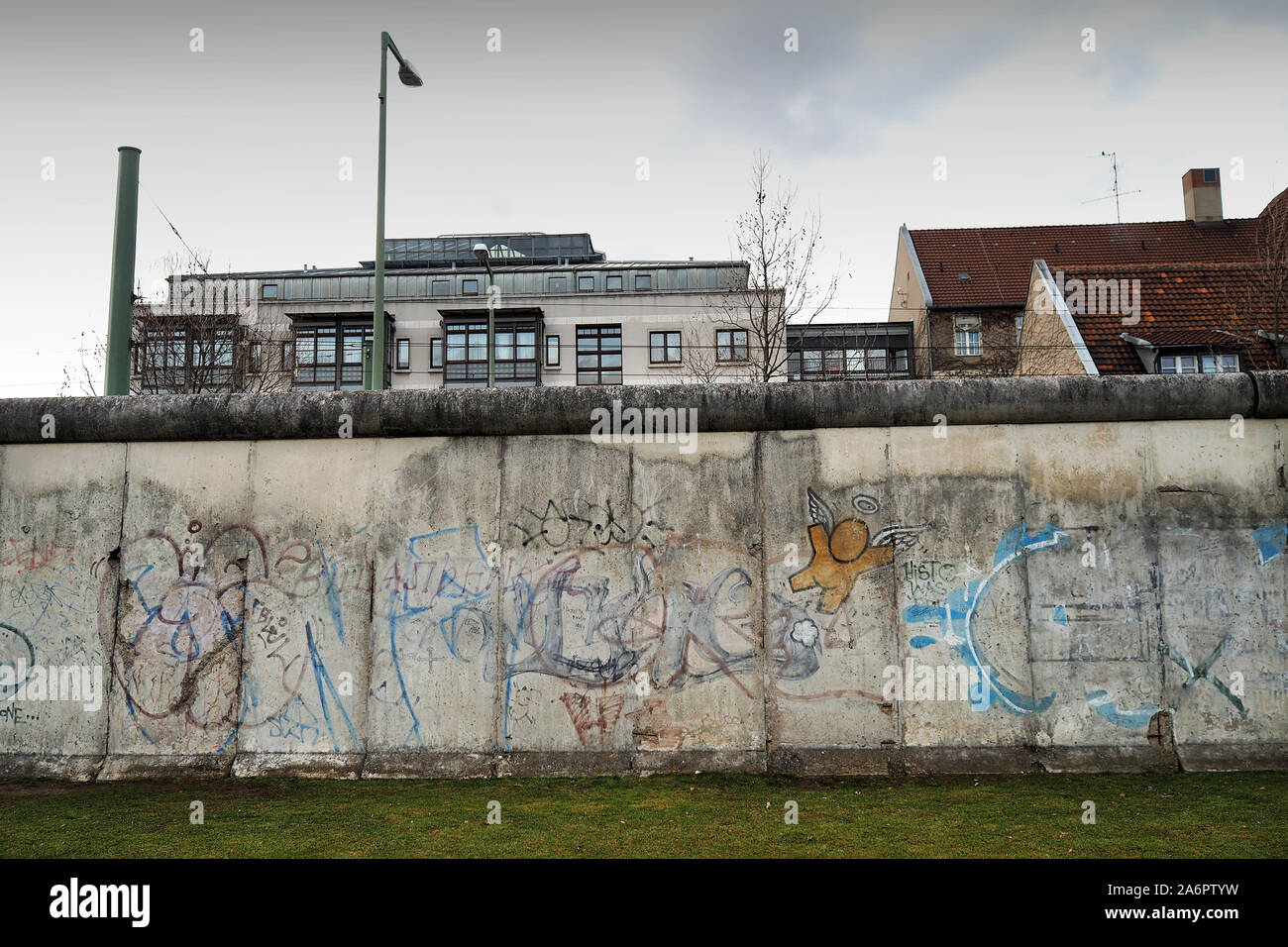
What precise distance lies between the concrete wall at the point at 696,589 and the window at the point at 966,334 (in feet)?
113

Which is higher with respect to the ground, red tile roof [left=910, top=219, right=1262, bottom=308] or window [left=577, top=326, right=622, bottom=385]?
red tile roof [left=910, top=219, right=1262, bottom=308]

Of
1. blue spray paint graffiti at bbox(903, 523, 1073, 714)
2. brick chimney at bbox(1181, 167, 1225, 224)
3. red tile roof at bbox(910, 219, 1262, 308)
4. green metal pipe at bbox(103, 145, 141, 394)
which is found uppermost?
brick chimney at bbox(1181, 167, 1225, 224)

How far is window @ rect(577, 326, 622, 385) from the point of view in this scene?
44.8 meters

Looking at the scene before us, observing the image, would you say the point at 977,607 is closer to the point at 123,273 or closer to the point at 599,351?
the point at 123,273

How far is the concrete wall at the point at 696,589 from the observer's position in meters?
7.96

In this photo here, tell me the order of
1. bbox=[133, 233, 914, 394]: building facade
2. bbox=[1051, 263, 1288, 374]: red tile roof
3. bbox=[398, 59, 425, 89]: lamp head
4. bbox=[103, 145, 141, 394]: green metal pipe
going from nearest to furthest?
bbox=[103, 145, 141, 394]: green metal pipe < bbox=[398, 59, 425, 89]: lamp head < bbox=[1051, 263, 1288, 374]: red tile roof < bbox=[133, 233, 914, 394]: building facade

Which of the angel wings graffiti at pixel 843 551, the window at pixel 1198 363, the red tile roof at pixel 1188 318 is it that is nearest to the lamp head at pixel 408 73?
the angel wings graffiti at pixel 843 551

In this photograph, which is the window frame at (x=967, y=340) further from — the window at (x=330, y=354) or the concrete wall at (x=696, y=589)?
the concrete wall at (x=696, y=589)

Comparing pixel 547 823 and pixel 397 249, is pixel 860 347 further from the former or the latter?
pixel 547 823

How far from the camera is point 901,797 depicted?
23.5 ft

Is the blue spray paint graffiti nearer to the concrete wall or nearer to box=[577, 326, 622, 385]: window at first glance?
the concrete wall

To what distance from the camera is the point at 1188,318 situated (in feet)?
74.3

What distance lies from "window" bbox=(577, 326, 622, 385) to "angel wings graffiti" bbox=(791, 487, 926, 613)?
121 feet

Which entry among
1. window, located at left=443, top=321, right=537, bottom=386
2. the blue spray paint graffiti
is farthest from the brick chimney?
the blue spray paint graffiti
